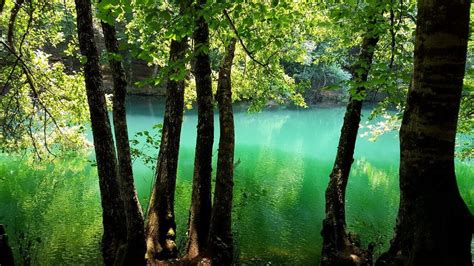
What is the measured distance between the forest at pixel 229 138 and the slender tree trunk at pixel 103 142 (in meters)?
0.02

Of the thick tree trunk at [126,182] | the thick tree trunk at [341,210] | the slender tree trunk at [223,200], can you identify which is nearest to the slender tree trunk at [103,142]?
the thick tree trunk at [126,182]

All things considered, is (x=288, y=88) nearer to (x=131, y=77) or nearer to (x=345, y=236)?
(x=345, y=236)

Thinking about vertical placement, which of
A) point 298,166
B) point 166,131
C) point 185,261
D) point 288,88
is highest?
point 288,88

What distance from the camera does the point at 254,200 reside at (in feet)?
55.7

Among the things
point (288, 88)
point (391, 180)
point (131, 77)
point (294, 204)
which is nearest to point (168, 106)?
point (288, 88)

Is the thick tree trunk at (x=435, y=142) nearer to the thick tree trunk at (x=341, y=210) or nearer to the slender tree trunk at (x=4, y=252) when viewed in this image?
the slender tree trunk at (x=4, y=252)

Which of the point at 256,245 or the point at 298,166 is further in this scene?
the point at 298,166

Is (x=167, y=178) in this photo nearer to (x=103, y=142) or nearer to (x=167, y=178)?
(x=167, y=178)

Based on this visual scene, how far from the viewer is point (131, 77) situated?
139 feet

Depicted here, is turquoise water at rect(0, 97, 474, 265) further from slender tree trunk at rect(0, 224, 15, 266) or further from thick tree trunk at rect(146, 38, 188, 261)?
thick tree trunk at rect(146, 38, 188, 261)

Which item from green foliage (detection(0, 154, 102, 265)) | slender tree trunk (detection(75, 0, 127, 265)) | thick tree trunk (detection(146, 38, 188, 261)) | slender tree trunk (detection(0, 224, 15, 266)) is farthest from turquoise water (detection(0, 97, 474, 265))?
thick tree trunk (detection(146, 38, 188, 261))

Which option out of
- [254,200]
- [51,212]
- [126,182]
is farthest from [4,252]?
[254,200]

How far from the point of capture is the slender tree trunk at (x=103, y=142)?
22.3ft

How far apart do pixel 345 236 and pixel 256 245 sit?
11.4 feet
